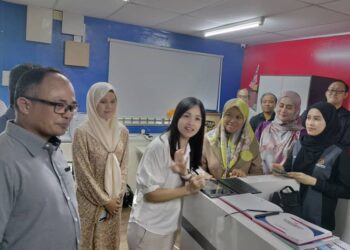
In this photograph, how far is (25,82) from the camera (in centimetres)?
84

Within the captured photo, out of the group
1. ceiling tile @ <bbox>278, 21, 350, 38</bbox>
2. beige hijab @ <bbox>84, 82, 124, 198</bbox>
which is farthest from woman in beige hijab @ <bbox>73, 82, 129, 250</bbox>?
ceiling tile @ <bbox>278, 21, 350, 38</bbox>

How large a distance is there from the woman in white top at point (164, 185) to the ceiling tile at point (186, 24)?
7.32ft

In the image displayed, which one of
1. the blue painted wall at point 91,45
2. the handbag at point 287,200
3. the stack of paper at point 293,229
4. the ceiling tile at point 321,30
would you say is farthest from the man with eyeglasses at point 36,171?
the ceiling tile at point 321,30

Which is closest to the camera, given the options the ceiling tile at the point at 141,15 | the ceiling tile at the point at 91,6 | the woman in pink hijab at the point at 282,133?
the woman in pink hijab at the point at 282,133

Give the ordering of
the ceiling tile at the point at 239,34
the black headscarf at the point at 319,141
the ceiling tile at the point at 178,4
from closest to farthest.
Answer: the black headscarf at the point at 319,141 → the ceiling tile at the point at 178,4 → the ceiling tile at the point at 239,34

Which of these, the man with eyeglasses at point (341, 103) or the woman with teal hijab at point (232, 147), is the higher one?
the man with eyeglasses at point (341, 103)

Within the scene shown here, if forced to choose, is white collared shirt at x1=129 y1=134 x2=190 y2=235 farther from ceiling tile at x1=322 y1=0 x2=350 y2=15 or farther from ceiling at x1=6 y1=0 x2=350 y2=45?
ceiling tile at x1=322 y1=0 x2=350 y2=15

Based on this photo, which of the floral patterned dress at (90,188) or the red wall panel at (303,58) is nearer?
the floral patterned dress at (90,188)

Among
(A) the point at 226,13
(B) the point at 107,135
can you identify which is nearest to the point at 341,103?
(A) the point at 226,13

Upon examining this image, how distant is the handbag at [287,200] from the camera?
5.09 ft

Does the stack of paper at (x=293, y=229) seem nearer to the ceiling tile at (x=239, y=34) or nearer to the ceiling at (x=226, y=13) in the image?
the ceiling at (x=226, y=13)

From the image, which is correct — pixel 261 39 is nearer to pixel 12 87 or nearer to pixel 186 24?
pixel 186 24

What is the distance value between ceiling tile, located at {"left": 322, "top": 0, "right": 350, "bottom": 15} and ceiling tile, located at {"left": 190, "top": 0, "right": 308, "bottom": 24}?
0.23 metres

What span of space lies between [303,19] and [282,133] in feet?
4.58
